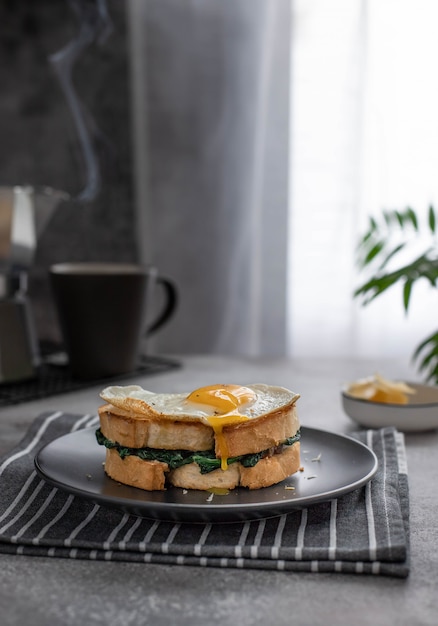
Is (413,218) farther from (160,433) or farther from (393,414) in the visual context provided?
(160,433)

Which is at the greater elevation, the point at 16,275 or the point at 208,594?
the point at 16,275

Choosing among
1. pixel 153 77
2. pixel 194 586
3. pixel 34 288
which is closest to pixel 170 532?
pixel 194 586

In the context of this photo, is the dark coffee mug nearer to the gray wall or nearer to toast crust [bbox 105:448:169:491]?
toast crust [bbox 105:448:169:491]

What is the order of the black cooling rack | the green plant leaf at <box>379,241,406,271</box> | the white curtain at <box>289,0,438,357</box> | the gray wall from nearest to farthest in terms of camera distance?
the black cooling rack
the green plant leaf at <box>379,241,406,271</box>
the gray wall
the white curtain at <box>289,0,438,357</box>

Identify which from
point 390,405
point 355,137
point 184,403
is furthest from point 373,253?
point 355,137

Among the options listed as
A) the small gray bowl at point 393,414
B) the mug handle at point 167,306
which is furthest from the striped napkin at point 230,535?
the mug handle at point 167,306

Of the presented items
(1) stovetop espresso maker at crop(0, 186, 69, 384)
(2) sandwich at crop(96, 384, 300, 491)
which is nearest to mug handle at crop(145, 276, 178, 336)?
(1) stovetop espresso maker at crop(0, 186, 69, 384)
